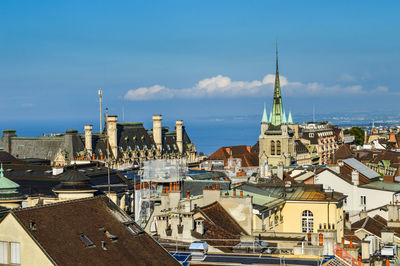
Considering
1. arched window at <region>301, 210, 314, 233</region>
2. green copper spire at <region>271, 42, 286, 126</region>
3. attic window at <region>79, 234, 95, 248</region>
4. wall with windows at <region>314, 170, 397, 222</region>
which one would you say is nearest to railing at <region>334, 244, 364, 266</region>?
attic window at <region>79, 234, 95, 248</region>

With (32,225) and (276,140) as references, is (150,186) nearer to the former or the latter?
(32,225)

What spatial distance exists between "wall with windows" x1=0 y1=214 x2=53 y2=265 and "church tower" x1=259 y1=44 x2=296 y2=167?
129931 millimetres

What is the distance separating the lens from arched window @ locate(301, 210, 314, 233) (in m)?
43.4

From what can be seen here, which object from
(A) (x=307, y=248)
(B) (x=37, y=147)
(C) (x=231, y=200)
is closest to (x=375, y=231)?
(C) (x=231, y=200)

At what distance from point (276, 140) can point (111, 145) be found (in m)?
38.8

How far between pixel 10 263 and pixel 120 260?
3143 millimetres

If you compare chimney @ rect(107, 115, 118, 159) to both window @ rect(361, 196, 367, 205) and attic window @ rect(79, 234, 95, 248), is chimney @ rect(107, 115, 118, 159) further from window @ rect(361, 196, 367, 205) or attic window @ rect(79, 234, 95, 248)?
attic window @ rect(79, 234, 95, 248)

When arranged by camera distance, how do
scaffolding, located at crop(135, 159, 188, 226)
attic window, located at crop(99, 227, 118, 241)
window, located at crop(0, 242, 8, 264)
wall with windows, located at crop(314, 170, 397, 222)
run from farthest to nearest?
wall with windows, located at crop(314, 170, 397, 222), scaffolding, located at crop(135, 159, 188, 226), attic window, located at crop(99, 227, 118, 241), window, located at crop(0, 242, 8, 264)

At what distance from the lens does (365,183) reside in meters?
64.5

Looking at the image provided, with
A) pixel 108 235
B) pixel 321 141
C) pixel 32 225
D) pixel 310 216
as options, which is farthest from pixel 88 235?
pixel 321 141

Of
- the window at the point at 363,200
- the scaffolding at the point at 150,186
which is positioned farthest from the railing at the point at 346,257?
the window at the point at 363,200

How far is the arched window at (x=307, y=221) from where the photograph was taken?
4342 centimetres

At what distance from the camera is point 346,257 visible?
1136 inches

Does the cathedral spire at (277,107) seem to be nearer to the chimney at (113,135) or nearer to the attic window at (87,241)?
the chimney at (113,135)
